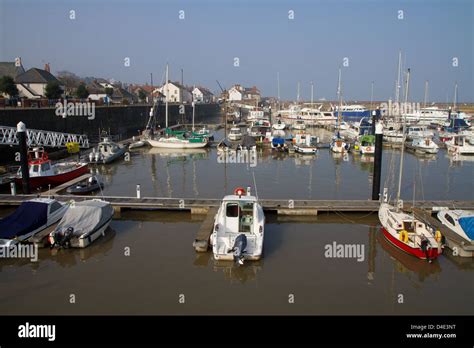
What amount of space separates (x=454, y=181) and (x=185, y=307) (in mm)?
24407

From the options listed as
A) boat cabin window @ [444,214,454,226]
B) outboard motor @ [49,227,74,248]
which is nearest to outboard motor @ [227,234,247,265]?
outboard motor @ [49,227,74,248]

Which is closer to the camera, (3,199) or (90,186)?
(3,199)

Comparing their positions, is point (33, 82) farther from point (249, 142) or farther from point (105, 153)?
point (249, 142)

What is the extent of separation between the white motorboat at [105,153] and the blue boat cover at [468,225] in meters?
27.7

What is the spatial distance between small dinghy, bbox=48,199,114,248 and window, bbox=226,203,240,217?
5.44 meters

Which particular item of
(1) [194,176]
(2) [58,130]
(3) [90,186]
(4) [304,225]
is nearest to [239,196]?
(4) [304,225]

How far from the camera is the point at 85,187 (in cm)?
2317

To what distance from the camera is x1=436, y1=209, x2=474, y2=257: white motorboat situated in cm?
1435

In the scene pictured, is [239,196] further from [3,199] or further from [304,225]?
[3,199]

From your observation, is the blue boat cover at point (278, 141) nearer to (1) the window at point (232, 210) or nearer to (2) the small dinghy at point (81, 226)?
(2) the small dinghy at point (81, 226)

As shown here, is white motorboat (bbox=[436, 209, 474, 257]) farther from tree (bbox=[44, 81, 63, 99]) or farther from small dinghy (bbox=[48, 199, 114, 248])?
tree (bbox=[44, 81, 63, 99])

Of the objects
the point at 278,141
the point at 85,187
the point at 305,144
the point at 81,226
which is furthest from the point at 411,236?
the point at 278,141

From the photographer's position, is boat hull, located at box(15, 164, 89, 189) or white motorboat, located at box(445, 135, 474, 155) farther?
white motorboat, located at box(445, 135, 474, 155)
